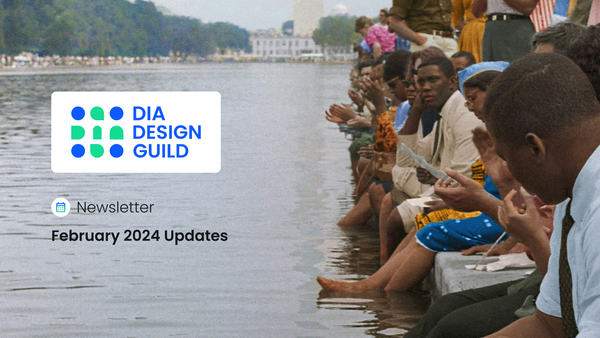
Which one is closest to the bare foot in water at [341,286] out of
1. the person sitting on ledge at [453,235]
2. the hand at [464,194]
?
the person sitting on ledge at [453,235]

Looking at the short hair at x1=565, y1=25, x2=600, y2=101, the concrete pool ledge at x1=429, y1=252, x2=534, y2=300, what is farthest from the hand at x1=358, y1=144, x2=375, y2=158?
the short hair at x1=565, y1=25, x2=600, y2=101

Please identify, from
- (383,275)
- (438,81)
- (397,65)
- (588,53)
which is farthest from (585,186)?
(397,65)

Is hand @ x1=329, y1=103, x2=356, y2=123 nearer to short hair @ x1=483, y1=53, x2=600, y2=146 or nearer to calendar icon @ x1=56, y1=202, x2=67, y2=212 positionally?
calendar icon @ x1=56, y1=202, x2=67, y2=212

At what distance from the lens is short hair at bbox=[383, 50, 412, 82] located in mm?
7341

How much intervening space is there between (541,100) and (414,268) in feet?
10.1

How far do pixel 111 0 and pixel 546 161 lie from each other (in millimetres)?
139943

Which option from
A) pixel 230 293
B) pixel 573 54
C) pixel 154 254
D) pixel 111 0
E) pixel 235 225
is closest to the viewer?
pixel 573 54

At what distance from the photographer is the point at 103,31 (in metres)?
126

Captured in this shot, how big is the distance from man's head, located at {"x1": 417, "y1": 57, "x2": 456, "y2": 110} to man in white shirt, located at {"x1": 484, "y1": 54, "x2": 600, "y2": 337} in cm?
368

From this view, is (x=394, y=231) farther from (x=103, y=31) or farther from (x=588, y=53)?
(x=103, y=31)

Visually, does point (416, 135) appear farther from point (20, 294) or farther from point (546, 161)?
point (546, 161)

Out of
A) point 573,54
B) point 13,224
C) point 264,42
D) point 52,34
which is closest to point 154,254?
point 13,224

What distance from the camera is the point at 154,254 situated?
675 cm

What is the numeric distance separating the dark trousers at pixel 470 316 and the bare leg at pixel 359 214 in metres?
4.35
